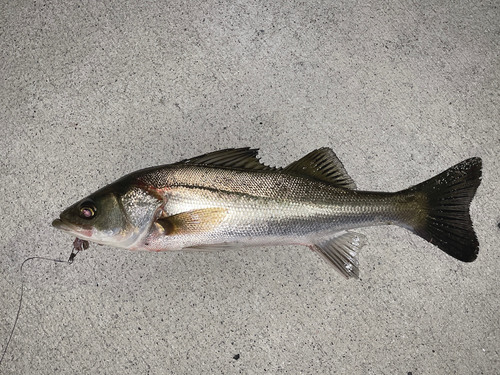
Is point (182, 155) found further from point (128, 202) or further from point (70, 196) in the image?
point (70, 196)

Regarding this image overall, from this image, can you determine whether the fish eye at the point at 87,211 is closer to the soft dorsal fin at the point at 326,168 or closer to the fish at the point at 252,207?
the fish at the point at 252,207

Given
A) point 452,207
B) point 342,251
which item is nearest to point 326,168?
point 342,251

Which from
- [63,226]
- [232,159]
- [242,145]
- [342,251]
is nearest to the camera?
[63,226]

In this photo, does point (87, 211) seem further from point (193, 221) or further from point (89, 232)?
point (193, 221)

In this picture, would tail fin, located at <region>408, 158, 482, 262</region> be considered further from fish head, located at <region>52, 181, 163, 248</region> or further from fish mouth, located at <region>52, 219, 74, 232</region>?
fish mouth, located at <region>52, 219, 74, 232</region>

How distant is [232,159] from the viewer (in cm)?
203

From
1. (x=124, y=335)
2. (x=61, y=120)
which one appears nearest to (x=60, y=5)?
(x=61, y=120)

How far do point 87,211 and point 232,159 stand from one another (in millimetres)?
851

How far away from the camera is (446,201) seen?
2057mm

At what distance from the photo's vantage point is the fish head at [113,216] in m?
1.87

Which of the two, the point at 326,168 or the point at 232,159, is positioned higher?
the point at 232,159

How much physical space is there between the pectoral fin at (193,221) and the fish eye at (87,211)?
36cm

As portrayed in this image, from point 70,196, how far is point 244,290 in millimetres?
1364

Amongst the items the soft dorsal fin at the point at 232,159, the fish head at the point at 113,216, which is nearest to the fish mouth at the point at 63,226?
the fish head at the point at 113,216
